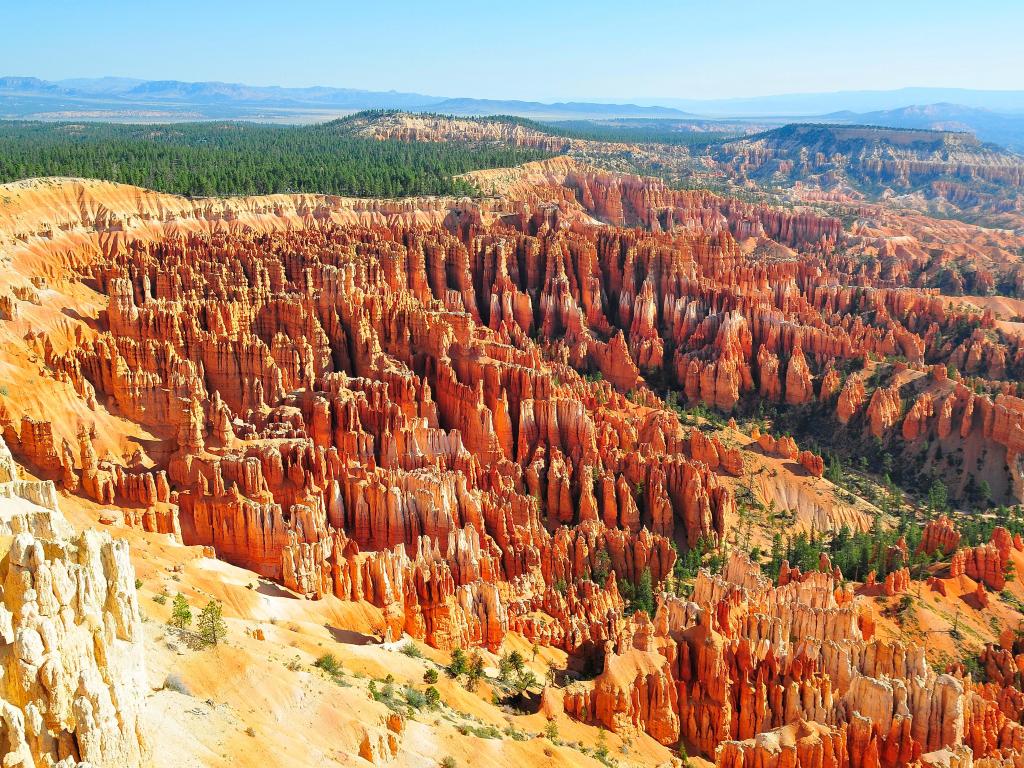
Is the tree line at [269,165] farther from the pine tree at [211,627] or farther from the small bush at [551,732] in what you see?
the small bush at [551,732]

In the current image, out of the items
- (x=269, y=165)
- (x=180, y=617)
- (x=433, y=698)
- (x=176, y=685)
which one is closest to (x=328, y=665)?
(x=433, y=698)

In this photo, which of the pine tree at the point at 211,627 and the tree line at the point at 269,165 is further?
the tree line at the point at 269,165

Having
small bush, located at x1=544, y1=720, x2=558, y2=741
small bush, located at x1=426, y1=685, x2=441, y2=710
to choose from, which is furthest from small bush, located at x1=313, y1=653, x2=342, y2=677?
small bush, located at x1=544, y1=720, x2=558, y2=741

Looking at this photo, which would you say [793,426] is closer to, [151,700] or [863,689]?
[863,689]

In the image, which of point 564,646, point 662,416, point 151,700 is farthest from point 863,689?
point 662,416

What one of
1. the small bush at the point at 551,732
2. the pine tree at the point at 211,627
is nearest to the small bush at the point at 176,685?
the pine tree at the point at 211,627

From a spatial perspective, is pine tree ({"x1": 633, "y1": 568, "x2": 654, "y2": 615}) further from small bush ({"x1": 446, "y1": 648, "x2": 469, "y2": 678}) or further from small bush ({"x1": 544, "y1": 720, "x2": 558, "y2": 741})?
small bush ({"x1": 544, "y1": 720, "x2": 558, "y2": 741})

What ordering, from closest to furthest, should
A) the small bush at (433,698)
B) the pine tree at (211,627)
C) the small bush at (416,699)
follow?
the pine tree at (211,627), the small bush at (416,699), the small bush at (433,698)

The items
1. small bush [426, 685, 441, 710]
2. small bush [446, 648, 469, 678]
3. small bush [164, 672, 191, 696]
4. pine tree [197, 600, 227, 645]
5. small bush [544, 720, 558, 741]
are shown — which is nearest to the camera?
small bush [164, 672, 191, 696]

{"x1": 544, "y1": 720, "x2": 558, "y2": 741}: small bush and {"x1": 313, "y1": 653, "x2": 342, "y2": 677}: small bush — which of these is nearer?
{"x1": 313, "y1": 653, "x2": 342, "y2": 677}: small bush

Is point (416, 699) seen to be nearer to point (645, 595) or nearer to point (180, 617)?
point (180, 617)
